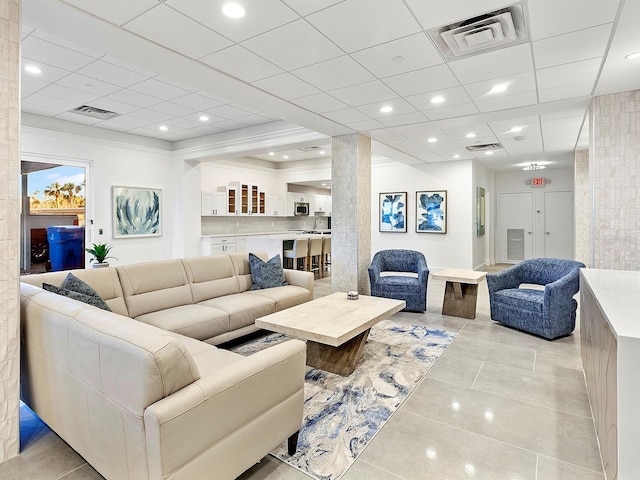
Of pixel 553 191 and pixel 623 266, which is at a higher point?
pixel 553 191

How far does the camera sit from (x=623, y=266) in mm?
3730

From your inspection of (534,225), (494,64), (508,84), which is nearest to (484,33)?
(494,64)

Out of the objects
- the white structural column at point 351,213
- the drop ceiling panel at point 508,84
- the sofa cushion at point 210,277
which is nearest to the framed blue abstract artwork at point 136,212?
the sofa cushion at point 210,277

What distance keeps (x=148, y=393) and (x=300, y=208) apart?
956 centimetres

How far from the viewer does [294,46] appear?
2.91 metres

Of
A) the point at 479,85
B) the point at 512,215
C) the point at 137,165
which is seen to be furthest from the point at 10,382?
the point at 512,215

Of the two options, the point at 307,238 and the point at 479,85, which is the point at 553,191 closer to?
the point at 307,238

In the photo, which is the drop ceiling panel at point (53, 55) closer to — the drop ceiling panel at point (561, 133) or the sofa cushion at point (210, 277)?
the sofa cushion at point (210, 277)

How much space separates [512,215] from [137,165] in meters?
9.82

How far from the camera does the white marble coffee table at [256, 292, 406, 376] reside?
8.87ft

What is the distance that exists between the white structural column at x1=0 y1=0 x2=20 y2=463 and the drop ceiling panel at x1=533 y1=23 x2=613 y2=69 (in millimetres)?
3517

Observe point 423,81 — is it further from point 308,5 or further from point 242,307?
point 242,307

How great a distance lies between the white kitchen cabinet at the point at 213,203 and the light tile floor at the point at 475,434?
6.05m

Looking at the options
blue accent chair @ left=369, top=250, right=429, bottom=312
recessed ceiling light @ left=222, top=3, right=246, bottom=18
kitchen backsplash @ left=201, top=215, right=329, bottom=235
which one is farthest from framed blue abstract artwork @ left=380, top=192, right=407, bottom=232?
recessed ceiling light @ left=222, top=3, right=246, bottom=18
